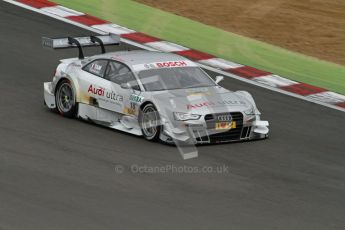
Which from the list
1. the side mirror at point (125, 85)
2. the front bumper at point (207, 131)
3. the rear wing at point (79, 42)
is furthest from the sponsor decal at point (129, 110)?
the rear wing at point (79, 42)

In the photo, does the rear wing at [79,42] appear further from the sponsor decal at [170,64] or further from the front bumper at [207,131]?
the front bumper at [207,131]

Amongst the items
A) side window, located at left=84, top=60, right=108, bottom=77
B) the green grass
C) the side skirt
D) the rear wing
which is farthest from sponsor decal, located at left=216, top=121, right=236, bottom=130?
the green grass

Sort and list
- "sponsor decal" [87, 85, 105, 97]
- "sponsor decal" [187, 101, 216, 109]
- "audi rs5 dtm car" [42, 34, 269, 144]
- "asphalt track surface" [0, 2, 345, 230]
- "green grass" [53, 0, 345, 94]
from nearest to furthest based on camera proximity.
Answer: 1. "asphalt track surface" [0, 2, 345, 230]
2. "audi rs5 dtm car" [42, 34, 269, 144]
3. "sponsor decal" [187, 101, 216, 109]
4. "sponsor decal" [87, 85, 105, 97]
5. "green grass" [53, 0, 345, 94]

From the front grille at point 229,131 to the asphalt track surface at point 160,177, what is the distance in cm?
14

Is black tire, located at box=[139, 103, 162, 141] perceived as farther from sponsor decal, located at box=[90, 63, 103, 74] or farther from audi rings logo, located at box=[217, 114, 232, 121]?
sponsor decal, located at box=[90, 63, 103, 74]

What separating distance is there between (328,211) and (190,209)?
178 centimetres

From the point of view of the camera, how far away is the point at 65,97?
17703 mm

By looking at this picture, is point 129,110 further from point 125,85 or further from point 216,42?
point 216,42

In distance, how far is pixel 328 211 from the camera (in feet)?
42.4

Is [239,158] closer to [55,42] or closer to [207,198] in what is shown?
[207,198]

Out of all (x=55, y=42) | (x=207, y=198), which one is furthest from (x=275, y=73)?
(x=207, y=198)

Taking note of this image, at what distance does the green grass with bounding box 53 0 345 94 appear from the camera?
2106cm

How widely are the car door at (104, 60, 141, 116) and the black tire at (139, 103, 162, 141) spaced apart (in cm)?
17

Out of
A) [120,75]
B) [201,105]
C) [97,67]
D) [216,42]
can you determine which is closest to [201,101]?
[201,105]
